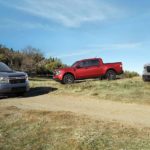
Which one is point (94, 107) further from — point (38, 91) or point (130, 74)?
point (130, 74)

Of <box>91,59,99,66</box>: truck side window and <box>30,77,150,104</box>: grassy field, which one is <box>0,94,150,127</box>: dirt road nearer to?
<box>30,77,150,104</box>: grassy field

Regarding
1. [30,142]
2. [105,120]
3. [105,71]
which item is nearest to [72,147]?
[30,142]

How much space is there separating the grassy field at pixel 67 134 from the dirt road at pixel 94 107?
0.94m

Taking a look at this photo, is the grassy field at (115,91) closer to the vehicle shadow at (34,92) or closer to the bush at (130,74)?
the vehicle shadow at (34,92)

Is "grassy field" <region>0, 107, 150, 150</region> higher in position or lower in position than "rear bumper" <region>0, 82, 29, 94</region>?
lower

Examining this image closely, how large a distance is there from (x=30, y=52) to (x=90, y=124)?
64435 mm

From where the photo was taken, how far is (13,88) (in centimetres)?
1848

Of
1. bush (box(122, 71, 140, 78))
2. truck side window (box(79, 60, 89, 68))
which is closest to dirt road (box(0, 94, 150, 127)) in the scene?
truck side window (box(79, 60, 89, 68))

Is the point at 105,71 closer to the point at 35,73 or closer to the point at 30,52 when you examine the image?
the point at 35,73

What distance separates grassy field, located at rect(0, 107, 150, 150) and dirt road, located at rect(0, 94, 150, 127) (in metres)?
0.94

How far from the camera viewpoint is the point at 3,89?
59.3ft

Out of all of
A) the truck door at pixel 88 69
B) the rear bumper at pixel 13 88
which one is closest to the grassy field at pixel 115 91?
the rear bumper at pixel 13 88

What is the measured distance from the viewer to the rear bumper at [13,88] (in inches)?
712

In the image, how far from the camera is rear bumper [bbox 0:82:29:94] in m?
18.1
